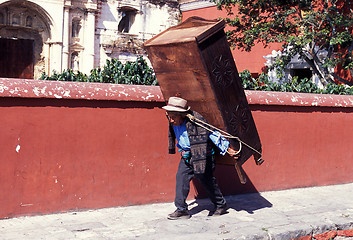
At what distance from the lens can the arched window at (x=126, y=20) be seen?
20.2 m

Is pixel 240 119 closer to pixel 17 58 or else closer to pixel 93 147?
pixel 93 147

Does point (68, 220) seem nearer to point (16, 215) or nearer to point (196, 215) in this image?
point (16, 215)

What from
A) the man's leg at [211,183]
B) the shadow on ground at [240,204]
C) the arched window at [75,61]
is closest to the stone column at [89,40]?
the arched window at [75,61]

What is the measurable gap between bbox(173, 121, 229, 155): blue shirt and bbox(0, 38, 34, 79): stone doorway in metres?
14.4

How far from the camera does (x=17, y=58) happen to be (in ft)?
60.4

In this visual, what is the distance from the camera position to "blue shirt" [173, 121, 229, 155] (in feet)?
17.4

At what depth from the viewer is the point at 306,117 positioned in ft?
25.5

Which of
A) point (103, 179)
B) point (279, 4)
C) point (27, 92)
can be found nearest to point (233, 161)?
point (103, 179)

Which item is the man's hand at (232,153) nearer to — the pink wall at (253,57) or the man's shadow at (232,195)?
the man's shadow at (232,195)

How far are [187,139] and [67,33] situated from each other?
14345 mm

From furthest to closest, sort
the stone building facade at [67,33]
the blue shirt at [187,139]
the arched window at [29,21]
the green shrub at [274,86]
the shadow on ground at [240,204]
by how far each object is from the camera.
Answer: the arched window at [29,21] → the stone building facade at [67,33] → the green shrub at [274,86] → the shadow on ground at [240,204] → the blue shirt at [187,139]

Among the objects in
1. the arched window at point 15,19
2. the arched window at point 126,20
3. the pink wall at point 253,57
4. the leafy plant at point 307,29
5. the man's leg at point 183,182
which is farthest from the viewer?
the arched window at point 126,20

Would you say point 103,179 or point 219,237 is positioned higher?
point 103,179

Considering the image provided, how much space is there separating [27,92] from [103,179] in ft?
4.54
